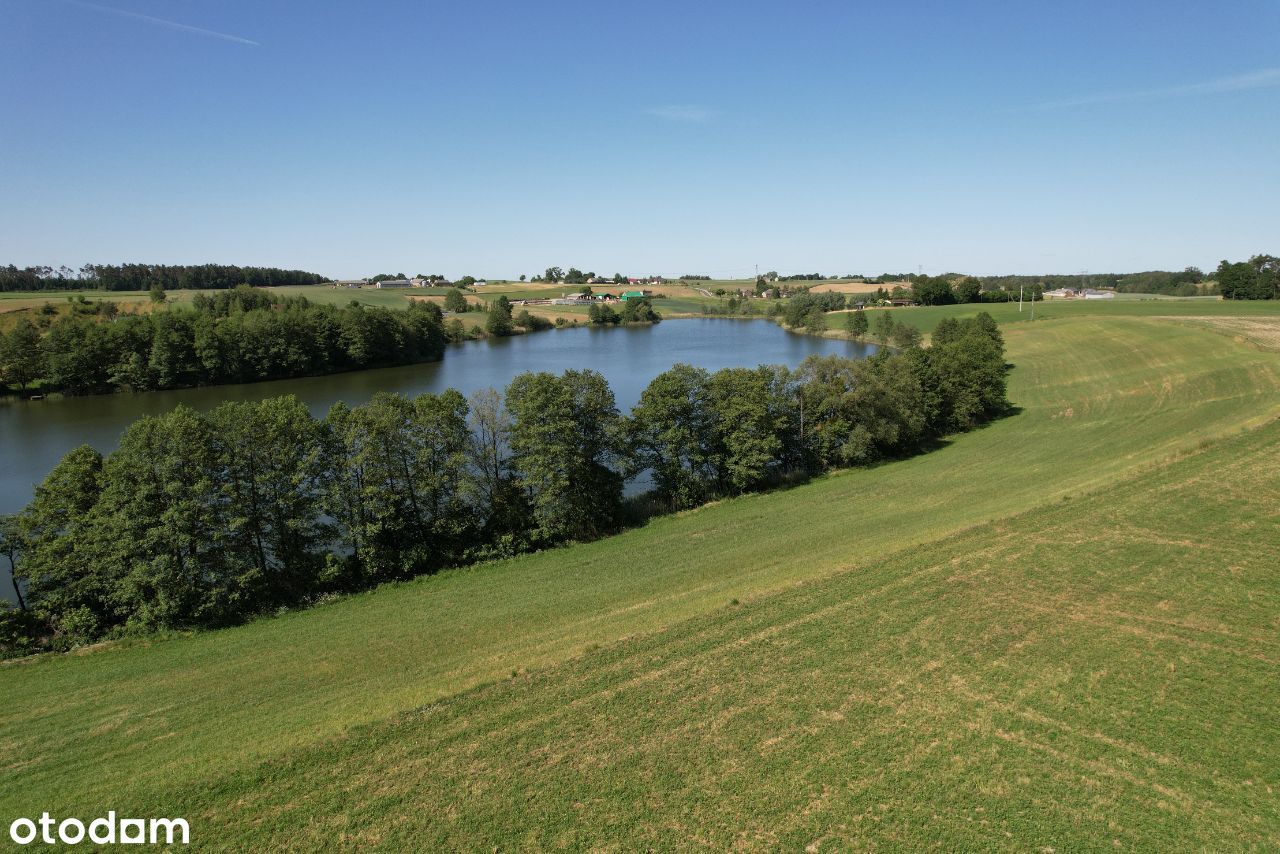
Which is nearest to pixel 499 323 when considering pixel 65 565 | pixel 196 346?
pixel 196 346

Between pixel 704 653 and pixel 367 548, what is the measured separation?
43.6ft

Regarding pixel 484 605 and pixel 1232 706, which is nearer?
pixel 1232 706

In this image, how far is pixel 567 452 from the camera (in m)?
24.5

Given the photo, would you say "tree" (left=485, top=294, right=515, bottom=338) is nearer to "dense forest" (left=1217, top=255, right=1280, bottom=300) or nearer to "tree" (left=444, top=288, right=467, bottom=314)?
"tree" (left=444, top=288, right=467, bottom=314)

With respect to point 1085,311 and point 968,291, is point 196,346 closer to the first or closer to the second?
point 1085,311

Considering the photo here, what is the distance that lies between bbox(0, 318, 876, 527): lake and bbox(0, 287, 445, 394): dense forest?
91.1 inches

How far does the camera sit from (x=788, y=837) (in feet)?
27.1

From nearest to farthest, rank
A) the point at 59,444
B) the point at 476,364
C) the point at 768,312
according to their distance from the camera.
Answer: the point at 59,444, the point at 476,364, the point at 768,312

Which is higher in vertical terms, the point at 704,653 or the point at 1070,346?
the point at 1070,346

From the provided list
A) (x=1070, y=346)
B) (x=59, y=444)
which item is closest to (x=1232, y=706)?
(x=59, y=444)

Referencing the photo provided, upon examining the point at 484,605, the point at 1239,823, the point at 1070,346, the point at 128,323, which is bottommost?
the point at 484,605

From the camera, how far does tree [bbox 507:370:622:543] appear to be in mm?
23938

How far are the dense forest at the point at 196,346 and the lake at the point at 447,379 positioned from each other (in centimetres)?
231

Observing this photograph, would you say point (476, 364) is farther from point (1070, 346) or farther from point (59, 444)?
point (1070, 346)
